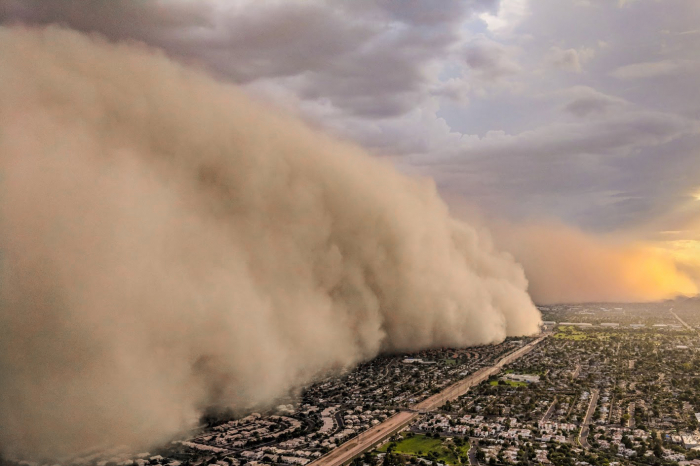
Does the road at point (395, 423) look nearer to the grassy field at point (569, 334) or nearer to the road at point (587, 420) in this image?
the road at point (587, 420)

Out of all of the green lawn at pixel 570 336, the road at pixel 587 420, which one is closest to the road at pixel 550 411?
the road at pixel 587 420

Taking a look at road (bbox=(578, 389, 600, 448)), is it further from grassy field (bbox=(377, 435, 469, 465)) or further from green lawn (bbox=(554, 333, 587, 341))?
green lawn (bbox=(554, 333, 587, 341))

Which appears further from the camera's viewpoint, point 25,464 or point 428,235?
point 428,235

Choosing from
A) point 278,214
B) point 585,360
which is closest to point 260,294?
point 278,214

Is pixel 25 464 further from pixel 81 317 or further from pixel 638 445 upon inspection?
pixel 638 445

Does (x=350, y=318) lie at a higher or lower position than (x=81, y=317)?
lower

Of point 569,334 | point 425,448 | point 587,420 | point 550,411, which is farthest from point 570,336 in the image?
point 425,448

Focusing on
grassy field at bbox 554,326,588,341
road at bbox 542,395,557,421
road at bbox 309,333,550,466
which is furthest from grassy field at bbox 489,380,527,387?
grassy field at bbox 554,326,588,341

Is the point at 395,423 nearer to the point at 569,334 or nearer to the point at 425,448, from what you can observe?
the point at 425,448
